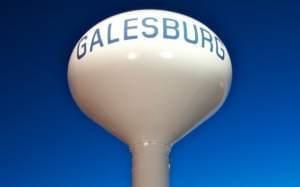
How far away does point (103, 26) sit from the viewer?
74.6 inches

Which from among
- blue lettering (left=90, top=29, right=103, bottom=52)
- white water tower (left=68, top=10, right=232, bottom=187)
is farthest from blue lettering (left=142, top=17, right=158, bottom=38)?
blue lettering (left=90, top=29, right=103, bottom=52)

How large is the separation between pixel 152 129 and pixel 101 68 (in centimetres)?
27

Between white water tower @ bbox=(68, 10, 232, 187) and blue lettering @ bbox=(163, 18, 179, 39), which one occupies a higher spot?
blue lettering @ bbox=(163, 18, 179, 39)

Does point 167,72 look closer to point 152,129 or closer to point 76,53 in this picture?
point 152,129

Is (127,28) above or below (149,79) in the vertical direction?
above

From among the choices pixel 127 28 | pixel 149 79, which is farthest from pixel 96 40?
pixel 149 79

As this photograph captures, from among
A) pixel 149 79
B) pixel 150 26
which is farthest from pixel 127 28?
pixel 149 79

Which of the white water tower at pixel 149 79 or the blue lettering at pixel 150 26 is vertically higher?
the blue lettering at pixel 150 26

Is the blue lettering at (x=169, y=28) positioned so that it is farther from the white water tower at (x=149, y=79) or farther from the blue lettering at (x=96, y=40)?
the blue lettering at (x=96, y=40)

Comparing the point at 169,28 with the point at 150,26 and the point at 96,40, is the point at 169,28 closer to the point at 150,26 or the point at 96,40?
the point at 150,26

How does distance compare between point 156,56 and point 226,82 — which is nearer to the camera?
point 156,56

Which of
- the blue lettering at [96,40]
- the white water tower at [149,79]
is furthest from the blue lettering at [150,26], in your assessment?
the blue lettering at [96,40]

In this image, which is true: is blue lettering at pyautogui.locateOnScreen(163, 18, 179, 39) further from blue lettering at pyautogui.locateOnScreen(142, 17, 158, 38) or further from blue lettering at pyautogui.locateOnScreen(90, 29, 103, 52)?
blue lettering at pyautogui.locateOnScreen(90, 29, 103, 52)

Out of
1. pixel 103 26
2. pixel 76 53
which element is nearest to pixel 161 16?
pixel 103 26
